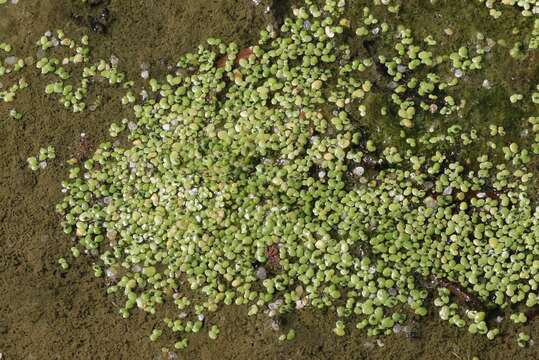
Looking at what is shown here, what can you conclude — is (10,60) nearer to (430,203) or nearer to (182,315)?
(182,315)

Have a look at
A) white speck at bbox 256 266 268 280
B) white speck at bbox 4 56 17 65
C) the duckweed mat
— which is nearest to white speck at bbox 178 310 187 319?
the duckweed mat

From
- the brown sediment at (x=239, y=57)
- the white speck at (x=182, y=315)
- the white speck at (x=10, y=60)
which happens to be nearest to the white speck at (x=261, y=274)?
the white speck at (x=182, y=315)

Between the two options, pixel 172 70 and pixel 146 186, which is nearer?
pixel 146 186

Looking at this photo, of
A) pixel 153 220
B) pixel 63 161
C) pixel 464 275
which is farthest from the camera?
pixel 63 161

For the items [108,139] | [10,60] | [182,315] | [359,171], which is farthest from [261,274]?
[10,60]

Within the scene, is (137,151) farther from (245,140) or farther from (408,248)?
(408,248)

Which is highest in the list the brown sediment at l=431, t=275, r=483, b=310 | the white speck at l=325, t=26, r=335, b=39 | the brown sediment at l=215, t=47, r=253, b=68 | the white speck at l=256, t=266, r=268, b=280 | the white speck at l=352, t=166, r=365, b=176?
the white speck at l=325, t=26, r=335, b=39

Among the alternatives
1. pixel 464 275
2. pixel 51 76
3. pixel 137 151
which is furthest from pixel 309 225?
pixel 51 76

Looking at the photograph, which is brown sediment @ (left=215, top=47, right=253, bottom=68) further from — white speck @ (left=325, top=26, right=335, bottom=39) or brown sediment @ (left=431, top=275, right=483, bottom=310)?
brown sediment @ (left=431, top=275, right=483, bottom=310)
